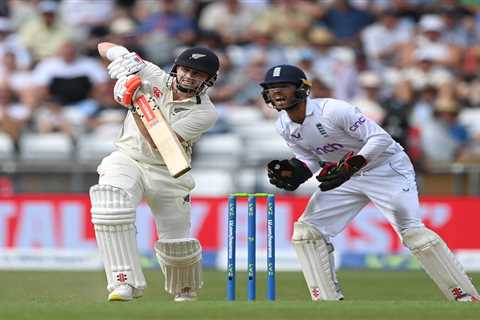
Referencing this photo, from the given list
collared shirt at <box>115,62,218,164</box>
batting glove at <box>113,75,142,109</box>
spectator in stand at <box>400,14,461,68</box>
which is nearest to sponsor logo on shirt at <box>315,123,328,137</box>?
collared shirt at <box>115,62,218,164</box>

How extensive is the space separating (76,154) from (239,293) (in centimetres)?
358

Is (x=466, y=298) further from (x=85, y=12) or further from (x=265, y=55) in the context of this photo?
(x=85, y=12)

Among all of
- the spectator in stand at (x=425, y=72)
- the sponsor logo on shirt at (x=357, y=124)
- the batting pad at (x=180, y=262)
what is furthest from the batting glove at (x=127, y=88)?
the spectator in stand at (x=425, y=72)

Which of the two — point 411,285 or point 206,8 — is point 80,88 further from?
point 411,285

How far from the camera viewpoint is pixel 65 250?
11.2m

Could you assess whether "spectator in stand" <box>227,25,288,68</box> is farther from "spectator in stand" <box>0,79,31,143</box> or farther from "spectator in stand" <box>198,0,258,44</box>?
"spectator in stand" <box>0,79,31,143</box>

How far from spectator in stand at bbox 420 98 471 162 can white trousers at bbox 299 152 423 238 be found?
4551mm

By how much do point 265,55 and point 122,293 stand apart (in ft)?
22.0

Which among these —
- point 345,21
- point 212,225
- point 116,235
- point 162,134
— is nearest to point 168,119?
point 162,134

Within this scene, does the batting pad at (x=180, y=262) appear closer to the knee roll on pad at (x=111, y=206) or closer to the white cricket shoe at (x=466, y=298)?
the knee roll on pad at (x=111, y=206)

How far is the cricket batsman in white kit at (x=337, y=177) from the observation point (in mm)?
6934

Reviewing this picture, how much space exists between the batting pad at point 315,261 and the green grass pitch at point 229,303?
0.59 ft

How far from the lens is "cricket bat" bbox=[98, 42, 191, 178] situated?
6570 mm

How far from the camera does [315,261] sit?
721 centimetres
